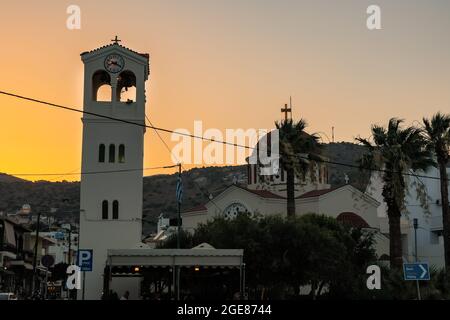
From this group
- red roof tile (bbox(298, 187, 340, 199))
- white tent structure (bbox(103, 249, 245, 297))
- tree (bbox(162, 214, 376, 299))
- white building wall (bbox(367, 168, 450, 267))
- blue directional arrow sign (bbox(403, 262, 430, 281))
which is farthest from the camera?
white building wall (bbox(367, 168, 450, 267))

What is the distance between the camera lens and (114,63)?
53656 millimetres

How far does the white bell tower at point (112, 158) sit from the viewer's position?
53156mm

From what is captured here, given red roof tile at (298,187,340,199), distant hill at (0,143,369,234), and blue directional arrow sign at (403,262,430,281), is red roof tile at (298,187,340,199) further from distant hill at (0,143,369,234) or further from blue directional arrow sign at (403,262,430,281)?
distant hill at (0,143,369,234)

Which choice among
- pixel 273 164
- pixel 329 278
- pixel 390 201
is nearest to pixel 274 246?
pixel 329 278

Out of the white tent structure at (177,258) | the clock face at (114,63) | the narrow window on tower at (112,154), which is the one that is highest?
the clock face at (114,63)

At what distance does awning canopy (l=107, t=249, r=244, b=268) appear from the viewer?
104 feet

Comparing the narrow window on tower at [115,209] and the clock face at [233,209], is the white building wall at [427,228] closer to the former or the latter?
the clock face at [233,209]

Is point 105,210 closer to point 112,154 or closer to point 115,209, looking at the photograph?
point 115,209

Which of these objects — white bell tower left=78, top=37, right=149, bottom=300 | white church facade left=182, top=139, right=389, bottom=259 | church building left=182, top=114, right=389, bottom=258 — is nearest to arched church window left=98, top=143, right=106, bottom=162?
white bell tower left=78, top=37, right=149, bottom=300

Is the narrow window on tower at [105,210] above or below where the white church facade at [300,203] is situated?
below

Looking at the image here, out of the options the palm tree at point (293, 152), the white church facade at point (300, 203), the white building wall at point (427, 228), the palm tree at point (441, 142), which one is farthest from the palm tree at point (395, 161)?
the white building wall at point (427, 228)

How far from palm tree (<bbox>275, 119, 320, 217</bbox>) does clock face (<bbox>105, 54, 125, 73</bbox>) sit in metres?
12.1

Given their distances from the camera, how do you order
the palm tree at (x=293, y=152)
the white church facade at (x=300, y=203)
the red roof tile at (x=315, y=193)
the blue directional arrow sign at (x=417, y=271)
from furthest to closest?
A: the red roof tile at (x=315, y=193) → the white church facade at (x=300, y=203) → the palm tree at (x=293, y=152) → the blue directional arrow sign at (x=417, y=271)
